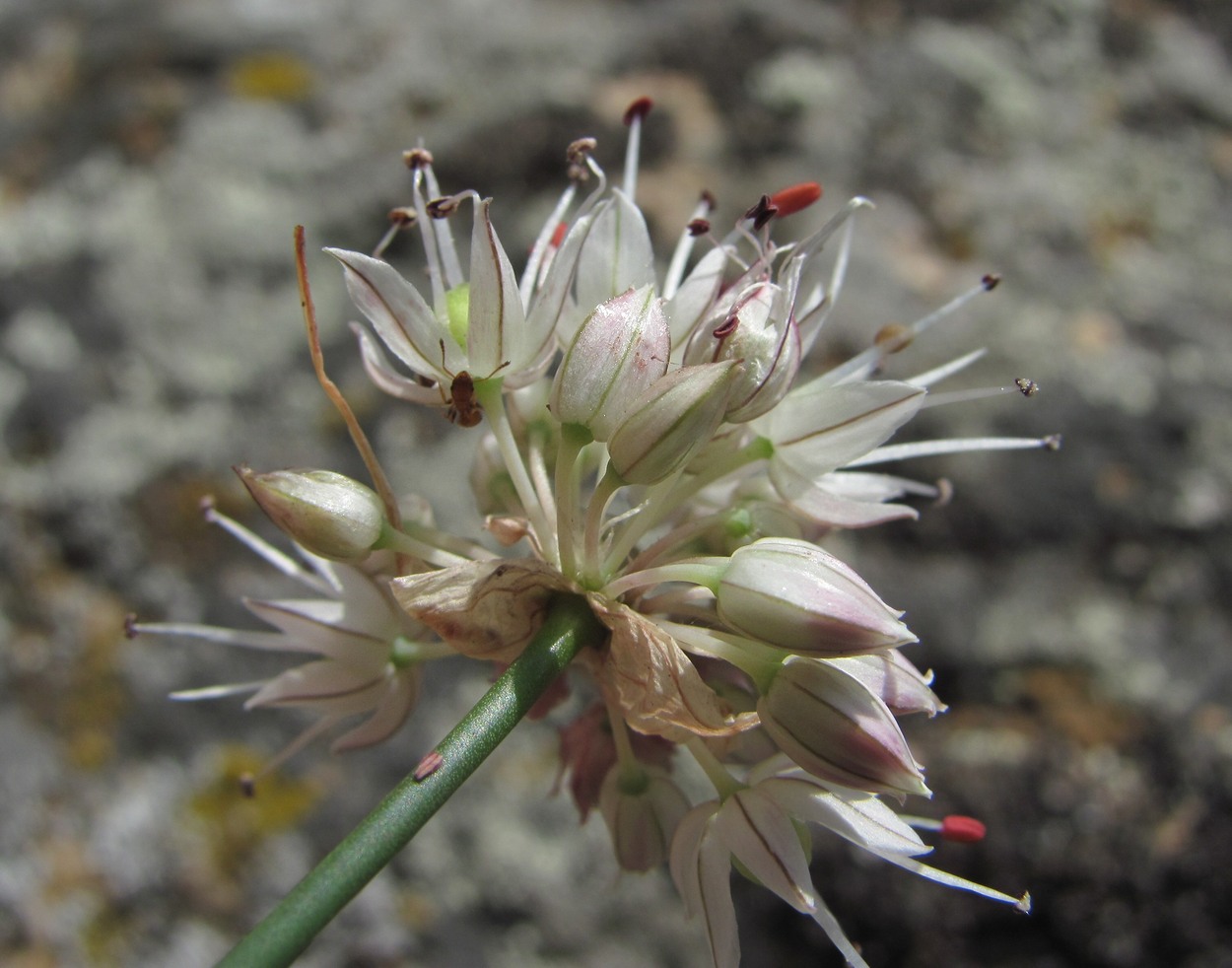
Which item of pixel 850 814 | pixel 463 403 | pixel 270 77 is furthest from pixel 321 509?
pixel 270 77

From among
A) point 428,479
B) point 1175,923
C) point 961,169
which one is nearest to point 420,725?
point 428,479

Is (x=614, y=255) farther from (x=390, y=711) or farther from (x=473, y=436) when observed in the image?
(x=473, y=436)

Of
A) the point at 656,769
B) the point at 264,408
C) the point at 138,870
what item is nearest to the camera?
the point at 656,769

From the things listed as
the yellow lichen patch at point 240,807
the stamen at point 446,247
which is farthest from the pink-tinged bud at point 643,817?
the yellow lichen patch at point 240,807

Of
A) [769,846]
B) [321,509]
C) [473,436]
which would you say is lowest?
[473,436]

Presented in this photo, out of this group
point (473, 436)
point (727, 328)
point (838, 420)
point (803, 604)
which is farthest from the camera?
point (473, 436)

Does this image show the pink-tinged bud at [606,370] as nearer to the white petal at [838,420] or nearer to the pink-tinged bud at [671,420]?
the pink-tinged bud at [671,420]

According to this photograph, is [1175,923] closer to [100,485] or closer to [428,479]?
[428,479]
